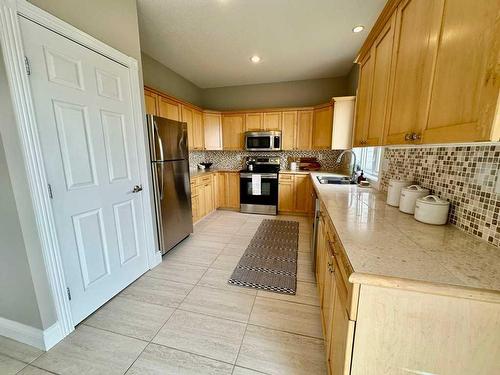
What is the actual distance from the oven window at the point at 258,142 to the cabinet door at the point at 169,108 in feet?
4.91

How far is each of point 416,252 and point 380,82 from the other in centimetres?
131

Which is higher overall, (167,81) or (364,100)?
(167,81)

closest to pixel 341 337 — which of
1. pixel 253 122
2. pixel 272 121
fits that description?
pixel 272 121

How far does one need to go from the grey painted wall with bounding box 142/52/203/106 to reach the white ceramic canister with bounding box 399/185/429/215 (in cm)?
362

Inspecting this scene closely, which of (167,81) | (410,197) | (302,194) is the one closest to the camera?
(410,197)

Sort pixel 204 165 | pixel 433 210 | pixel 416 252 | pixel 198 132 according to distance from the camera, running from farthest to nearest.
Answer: pixel 204 165 < pixel 198 132 < pixel 433 210 < pixel 416 252

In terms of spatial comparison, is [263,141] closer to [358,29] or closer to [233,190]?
[233,190]

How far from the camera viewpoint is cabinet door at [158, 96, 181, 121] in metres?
3.03

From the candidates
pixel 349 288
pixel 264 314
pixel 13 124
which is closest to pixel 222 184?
pixel 264 314

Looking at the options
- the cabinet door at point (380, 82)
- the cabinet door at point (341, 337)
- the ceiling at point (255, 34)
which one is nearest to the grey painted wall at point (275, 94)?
the ceiling at point (255, 34)

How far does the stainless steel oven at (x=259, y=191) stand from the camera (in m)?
4.11

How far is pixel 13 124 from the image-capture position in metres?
1.17

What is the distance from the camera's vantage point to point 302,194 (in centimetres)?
404

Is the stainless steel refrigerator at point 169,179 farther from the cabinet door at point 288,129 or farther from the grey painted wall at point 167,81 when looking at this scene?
the cabinet door at point 288,129
